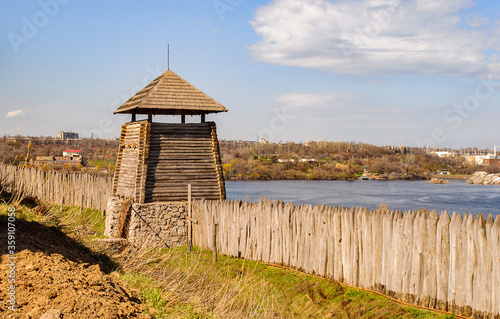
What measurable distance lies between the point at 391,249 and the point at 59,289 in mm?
5960

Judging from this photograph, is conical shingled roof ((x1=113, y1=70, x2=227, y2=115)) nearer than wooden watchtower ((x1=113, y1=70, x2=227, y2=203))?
No

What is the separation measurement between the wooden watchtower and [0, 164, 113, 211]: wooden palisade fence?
460cm

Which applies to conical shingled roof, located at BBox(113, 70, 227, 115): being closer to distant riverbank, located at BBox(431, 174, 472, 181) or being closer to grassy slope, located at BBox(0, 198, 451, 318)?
grassy slope, located at BBox(0, 198, 451, 318)

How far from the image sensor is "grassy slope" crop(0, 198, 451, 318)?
Answer: 5.08m

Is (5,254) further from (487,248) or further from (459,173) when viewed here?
(459,173)

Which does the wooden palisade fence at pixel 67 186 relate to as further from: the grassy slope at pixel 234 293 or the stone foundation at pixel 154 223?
the grassy slope at pixel 234 293

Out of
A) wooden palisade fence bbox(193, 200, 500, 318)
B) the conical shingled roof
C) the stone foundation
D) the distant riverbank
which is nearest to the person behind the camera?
wooden palisade fence bbox(193, 200, 500, 318)

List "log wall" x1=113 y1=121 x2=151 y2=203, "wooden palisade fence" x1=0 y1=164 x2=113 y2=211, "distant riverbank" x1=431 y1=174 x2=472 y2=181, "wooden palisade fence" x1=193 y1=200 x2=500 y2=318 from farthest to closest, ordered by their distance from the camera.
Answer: "distant riverbank" x1=431 y1=174 x2=472 y2=181, "wooden palisade fence" x1=0 y1=164 x2=113 y2=211, "log wall" x1=113 y1=121 x2=151 y2=203, "wooden palisade fence" x1=193 y1=200 x2=500 y2=318

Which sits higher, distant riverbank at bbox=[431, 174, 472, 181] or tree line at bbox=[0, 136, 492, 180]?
tree line at bbox=[0, 136, 492, 180]

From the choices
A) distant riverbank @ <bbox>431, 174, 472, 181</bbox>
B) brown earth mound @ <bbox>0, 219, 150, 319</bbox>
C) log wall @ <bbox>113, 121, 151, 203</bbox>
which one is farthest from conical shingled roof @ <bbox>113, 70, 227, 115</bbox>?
distant riverbank @ <bbox>431, 174, 472, 181</bbox>

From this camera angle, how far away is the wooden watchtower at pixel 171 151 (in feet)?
49.2

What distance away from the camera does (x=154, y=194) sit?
49.0 feet

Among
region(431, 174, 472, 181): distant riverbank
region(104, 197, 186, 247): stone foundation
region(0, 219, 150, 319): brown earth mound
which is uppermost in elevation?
region(0, 219, 150, 319): brown earth mound

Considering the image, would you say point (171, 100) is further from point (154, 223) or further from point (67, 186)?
point (67, 186)
